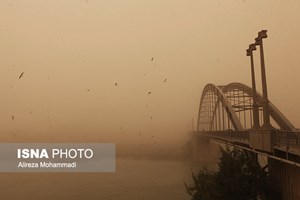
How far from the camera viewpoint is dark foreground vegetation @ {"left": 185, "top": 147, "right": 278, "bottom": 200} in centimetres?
1872

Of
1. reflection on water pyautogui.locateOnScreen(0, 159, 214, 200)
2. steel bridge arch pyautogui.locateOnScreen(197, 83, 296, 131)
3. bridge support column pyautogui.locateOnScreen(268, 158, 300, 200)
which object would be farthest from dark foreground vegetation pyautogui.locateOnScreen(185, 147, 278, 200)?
reflection on water pyautogui.locateOnScreen(0, 159, 214, 200)

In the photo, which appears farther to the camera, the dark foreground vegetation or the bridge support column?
the dark foreground vegetation

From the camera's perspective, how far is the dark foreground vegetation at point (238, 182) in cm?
1872

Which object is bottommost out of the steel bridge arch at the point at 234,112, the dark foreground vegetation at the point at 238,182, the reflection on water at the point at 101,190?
the reflection on water at the point at 101,190

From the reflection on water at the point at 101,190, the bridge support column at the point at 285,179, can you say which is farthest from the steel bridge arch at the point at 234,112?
the reflection on water at the point at 101,190

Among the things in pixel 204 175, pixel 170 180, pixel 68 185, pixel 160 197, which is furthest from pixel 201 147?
pixel 204 175

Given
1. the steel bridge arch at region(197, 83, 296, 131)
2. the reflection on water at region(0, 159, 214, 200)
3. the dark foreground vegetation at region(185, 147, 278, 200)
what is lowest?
the reflection on water at region(0, 159, 214, 200)

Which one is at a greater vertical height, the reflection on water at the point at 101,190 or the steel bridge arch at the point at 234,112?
the steel bridge arch at the point at 234,112

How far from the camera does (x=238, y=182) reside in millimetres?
19141

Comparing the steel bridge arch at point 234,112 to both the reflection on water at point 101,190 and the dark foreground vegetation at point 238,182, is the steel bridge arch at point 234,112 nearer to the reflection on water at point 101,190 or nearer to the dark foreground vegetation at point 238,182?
the dark foreground vegetation at point 238,182

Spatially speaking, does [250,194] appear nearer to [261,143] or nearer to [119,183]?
[261,143]

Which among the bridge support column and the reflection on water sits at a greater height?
the bridge support column

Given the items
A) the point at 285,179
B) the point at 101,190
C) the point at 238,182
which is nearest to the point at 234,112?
the point at 101,190

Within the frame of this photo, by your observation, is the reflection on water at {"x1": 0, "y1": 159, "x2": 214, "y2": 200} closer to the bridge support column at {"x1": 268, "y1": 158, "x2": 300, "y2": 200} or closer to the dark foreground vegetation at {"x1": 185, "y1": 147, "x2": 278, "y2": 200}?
the dark foreground vegetation at {"x1": 185, "y1": 147, "x2": 278, "y2": 200}
